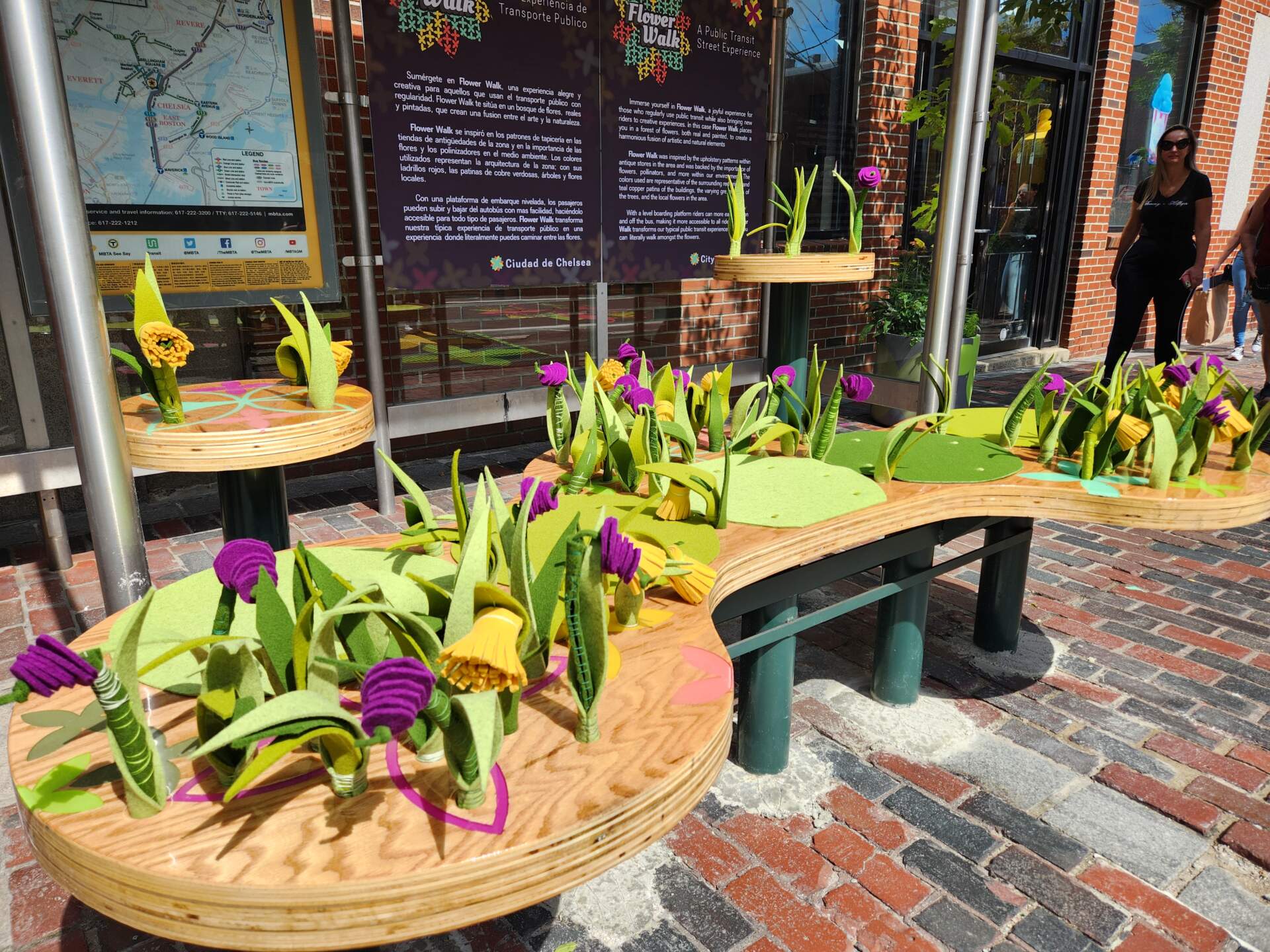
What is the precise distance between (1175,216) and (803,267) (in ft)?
8.04

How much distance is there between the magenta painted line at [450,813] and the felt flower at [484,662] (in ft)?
0.35

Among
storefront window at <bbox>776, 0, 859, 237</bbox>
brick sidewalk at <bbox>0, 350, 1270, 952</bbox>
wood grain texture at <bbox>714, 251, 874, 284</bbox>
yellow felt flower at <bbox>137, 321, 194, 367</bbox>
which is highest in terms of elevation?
storefront window at <bbox>776, 0, 859, 237</bbox>

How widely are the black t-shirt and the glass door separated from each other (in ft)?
7.83

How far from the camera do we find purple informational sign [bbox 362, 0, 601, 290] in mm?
3893

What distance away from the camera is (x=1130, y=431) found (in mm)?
2125

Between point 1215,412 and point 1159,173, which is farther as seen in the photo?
point 1159,173

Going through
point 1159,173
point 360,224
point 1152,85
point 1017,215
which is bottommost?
point 360,224

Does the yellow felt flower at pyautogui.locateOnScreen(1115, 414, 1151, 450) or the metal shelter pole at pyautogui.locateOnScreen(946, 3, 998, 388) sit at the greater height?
the metal shelter pole at pyautogui.locateOnScreen(946, 3, 998, 388)

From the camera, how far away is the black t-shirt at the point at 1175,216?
185 inches

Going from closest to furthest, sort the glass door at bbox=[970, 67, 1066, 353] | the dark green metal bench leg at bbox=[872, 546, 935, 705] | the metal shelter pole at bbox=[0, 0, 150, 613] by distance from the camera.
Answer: the metal shelter pole at bbox=[0, 0, 150, 613] → the dark green metal bench leg at bbox=[872, 546, 935, 705] → the glass door at bbox=[970, 67, 1066, 353]

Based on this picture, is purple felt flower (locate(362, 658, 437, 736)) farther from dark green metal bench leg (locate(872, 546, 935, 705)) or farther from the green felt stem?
dark green metal bench leg (locate(872, 546, 935, 705))

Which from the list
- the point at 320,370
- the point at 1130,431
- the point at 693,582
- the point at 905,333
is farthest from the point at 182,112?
the point at 905,333

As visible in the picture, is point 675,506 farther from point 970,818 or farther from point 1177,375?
point 1177,375

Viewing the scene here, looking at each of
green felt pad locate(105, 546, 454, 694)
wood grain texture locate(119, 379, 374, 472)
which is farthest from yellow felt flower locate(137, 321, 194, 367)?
green felt pad locate(105, 546, 454, 694)
